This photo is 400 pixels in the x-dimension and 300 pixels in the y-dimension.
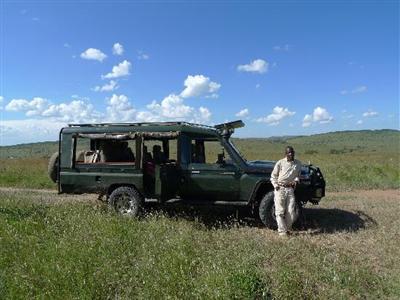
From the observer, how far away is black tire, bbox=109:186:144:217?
10352mm

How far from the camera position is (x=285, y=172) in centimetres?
927

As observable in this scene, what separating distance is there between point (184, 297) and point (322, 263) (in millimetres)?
2291

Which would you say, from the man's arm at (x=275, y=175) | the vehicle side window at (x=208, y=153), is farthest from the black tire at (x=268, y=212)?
the vehicle side window at (x=208, y=153)

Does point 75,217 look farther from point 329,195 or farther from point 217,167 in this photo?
point 329,195

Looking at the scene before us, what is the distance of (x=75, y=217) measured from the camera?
9016 millimetres

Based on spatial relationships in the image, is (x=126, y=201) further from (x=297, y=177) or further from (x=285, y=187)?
(x=297, y=177)

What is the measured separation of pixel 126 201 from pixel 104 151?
55.9 inches

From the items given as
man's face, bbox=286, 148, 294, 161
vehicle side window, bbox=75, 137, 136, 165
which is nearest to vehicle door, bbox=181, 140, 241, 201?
man's face, bbox=286, 148, 294, 161

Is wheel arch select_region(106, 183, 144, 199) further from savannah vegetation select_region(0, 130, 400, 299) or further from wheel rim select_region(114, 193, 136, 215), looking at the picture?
savannah vegetation select_region(0, 130, 400, 299)

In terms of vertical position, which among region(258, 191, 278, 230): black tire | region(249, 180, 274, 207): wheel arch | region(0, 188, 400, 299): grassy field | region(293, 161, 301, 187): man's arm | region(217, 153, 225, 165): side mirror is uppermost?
region(217, 153, 225, 165): side mirror

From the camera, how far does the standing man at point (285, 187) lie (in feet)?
30.3

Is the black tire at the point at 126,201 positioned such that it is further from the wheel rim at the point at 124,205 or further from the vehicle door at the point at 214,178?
the vehicle door at the point at 214,178

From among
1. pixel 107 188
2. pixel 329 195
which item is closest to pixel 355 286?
pixel 107 188

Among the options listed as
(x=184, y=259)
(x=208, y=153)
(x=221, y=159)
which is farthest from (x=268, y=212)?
(x=184, y=259)
